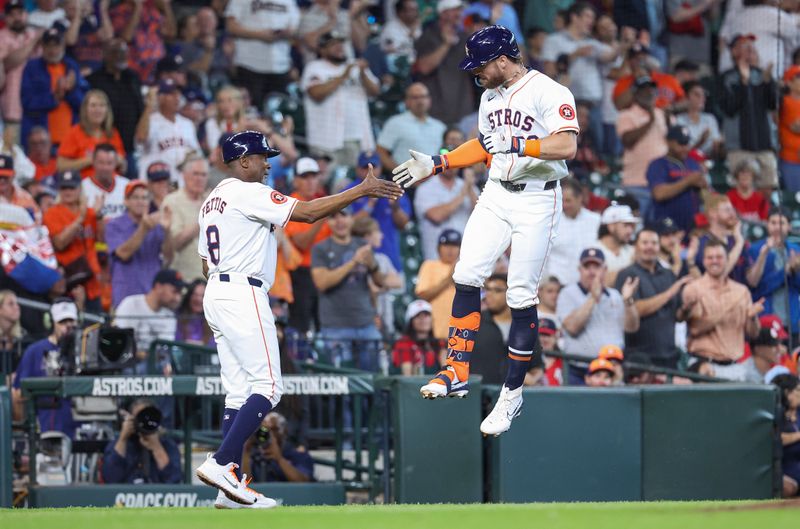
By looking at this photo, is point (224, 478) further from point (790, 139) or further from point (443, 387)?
point (790, 139)

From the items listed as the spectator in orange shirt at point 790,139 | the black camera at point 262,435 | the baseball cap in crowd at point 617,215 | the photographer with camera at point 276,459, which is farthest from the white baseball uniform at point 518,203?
the spectator in orange shirt at point 790,139

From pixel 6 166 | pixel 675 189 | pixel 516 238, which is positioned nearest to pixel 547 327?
pixel 675 189

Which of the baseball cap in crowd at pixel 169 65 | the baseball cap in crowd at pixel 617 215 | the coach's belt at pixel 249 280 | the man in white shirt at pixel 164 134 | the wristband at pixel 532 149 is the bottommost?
the coach's belt at pixel 249 280

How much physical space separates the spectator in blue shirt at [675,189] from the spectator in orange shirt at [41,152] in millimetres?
5701

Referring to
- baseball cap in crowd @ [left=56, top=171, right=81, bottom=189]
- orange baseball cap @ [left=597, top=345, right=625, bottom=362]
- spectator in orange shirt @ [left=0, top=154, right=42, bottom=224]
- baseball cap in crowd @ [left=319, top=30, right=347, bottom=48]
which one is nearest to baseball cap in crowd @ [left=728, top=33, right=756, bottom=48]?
baseball cap in crowd @ [left=319, top=30, right=347, bottom=48]

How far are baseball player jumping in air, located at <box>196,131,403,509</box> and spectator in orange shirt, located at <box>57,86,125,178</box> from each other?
500 centimetres

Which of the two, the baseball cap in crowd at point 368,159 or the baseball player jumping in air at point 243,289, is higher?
the baseball cap in crowd at point 368,159

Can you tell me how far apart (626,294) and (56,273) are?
4.58m

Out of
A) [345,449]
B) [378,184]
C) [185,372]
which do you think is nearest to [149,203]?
[185,372]

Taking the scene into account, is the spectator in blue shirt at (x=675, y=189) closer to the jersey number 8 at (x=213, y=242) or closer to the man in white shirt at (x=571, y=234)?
the man in white shirt at (x=571, y=234)

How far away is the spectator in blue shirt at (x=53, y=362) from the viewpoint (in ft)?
34.0

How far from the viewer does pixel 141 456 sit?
1016 centimetres

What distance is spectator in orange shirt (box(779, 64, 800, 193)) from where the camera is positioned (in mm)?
15023

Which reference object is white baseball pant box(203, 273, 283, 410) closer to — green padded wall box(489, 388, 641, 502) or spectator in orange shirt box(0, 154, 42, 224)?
green padded wall box(489, 388, 641, 502)
